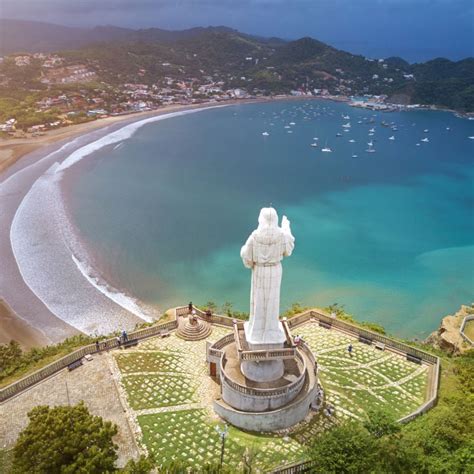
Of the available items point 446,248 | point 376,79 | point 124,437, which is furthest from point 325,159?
point 376,79

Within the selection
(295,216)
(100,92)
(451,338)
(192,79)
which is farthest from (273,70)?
(451,338)

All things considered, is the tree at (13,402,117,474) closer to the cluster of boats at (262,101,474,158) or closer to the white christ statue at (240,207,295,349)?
the white christ statue at (240,207,295,349)

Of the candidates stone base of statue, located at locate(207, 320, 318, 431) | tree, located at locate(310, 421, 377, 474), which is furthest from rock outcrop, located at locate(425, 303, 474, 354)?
tree, located at locate(310, 421, 377, 474)

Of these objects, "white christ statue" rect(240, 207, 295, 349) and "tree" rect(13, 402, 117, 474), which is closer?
"tree" rect(13, 402, 117, 474)

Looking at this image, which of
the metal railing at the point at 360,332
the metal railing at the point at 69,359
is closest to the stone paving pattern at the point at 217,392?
the metal railing at the point at 360,332

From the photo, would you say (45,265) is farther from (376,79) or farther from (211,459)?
(376,79)
